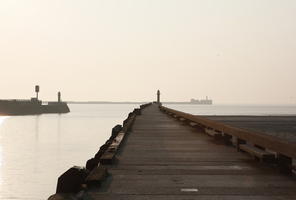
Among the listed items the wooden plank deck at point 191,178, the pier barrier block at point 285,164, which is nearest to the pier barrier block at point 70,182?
the wooden plank deck at point 191,178

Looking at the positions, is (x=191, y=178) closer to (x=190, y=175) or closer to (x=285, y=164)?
(x=190, y=175)

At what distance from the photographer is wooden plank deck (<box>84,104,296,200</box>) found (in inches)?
265

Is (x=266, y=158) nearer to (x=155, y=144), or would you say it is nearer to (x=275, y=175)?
(x=275, y=175)

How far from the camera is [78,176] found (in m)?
6.44

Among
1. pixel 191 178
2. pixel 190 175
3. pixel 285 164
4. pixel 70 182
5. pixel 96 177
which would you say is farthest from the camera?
pixel 285 164

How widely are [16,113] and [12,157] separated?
146 m

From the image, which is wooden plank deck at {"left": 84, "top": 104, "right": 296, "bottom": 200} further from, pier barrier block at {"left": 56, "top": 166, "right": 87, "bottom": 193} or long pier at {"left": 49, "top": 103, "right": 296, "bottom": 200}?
pier barrier block at {"left": 56, "top": 166, "right": 87, "bottom": 193}

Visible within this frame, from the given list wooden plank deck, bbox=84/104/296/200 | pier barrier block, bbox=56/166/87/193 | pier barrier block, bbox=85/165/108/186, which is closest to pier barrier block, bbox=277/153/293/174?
wooden plank deck, bbox=84/104/296/200

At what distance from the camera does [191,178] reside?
8203mm

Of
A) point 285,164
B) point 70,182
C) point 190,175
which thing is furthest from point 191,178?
point 70,182

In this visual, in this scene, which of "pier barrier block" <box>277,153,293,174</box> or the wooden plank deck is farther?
"pier barrier block" <box>277,153,293,174</box>

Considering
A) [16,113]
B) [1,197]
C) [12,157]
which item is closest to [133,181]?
[1,197]

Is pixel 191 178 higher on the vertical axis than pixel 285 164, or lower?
lower

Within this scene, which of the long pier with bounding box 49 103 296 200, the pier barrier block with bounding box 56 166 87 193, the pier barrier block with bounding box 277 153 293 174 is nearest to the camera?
the pier barrier block with bounding box 56 166 87 193
